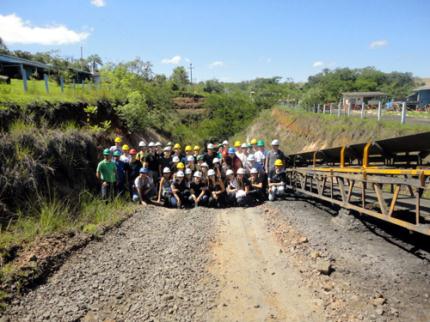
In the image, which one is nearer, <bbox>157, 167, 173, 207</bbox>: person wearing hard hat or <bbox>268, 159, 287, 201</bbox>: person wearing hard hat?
<bbox>157, 167, 173, 207</bbox>: person wearing hard hat

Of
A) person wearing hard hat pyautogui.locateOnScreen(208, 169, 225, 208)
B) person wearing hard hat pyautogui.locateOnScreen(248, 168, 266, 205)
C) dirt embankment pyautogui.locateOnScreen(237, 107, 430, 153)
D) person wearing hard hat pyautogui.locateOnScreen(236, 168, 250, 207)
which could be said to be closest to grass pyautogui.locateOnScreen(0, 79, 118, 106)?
person wearing hard hat pyautogui.locateOnScreen(208, 169, 225, 208)

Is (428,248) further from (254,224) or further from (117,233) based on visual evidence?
(117,233)

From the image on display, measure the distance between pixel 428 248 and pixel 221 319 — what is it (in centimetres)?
418

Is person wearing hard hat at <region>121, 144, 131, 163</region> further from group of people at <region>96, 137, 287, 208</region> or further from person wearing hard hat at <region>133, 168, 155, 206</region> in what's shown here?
person wearing hard hat at <region>133, 168, 155, 206</region>

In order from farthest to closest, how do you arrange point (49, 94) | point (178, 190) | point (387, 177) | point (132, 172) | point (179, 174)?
1. point (49, 94)
2. point (132, 172)
3. point (178, 190)
4. point (179, 174)
5. point (387, 177)

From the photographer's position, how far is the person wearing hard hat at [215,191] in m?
10.1

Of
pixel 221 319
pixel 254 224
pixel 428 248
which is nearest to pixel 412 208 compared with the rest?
pixel 428 248

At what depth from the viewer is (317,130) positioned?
23.4 meters

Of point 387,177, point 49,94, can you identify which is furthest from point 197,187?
point 49,94

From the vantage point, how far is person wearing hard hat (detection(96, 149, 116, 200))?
962cm

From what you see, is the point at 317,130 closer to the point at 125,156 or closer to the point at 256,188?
the point at 256,188

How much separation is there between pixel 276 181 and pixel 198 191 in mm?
2364

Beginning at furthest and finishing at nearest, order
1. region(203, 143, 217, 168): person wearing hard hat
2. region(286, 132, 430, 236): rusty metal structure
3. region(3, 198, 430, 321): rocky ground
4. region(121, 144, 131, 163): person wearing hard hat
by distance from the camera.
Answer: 1. region(203, 143, 217, 168): person wearing hard hat
2. region(121, 144, 131, 163): person wearing hard hat
3. region(286, 132, 430, 236): rusty metal structure
4. region(3, 198, 430, 321): rocky ground

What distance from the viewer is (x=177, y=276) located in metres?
5.61
